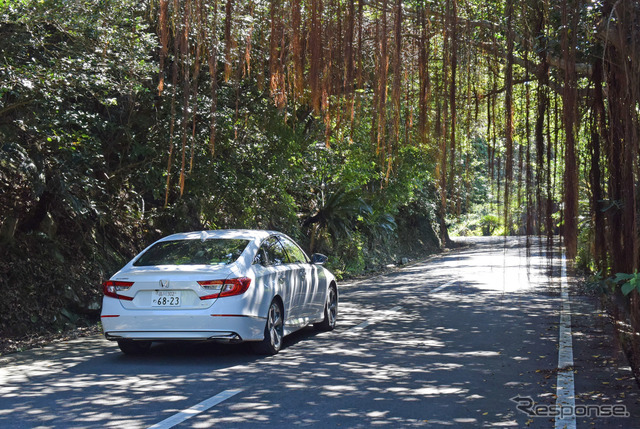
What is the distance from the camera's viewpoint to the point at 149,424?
Answer: 541 cm

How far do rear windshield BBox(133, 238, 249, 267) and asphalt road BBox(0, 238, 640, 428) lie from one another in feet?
3.74

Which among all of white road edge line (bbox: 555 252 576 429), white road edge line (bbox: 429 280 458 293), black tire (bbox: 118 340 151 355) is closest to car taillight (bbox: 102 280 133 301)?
black tire (bbox: 118 340 151 355)

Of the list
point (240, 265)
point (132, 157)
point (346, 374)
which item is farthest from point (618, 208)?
point (132, 157)

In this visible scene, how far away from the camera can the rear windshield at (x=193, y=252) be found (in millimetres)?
8539

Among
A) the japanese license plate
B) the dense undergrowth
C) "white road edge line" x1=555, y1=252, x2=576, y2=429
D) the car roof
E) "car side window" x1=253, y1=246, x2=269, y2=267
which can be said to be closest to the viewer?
"white road edge line" x1=555, y1=252, x2=576, y2=429

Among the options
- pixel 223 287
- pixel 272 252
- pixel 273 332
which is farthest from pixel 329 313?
pixel 223 287

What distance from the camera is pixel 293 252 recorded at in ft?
33.5

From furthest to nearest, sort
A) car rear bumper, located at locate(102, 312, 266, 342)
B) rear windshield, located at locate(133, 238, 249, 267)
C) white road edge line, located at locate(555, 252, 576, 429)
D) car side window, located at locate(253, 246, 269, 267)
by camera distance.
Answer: car side window, located at locate(253, 246, 269, 267) < rear windshield, located at locate(133, 238, 249, 267) < car rear bumper, located at locate(102, 312, 266, 342) < white road edge line, located at locate(555, 252, 576, 429)

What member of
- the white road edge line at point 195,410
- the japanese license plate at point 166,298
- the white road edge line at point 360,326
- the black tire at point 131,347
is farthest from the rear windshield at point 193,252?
the white road edge line at point 360,326

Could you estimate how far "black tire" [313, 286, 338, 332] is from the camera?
419 inches

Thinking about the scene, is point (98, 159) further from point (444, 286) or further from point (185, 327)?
point (444, 286)

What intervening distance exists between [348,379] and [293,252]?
3.36m

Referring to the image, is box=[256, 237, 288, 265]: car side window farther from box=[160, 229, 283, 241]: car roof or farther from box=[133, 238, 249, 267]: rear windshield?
box=[133, 238, 249, 267]: rear windshield

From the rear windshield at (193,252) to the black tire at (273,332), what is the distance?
81 centimetres
